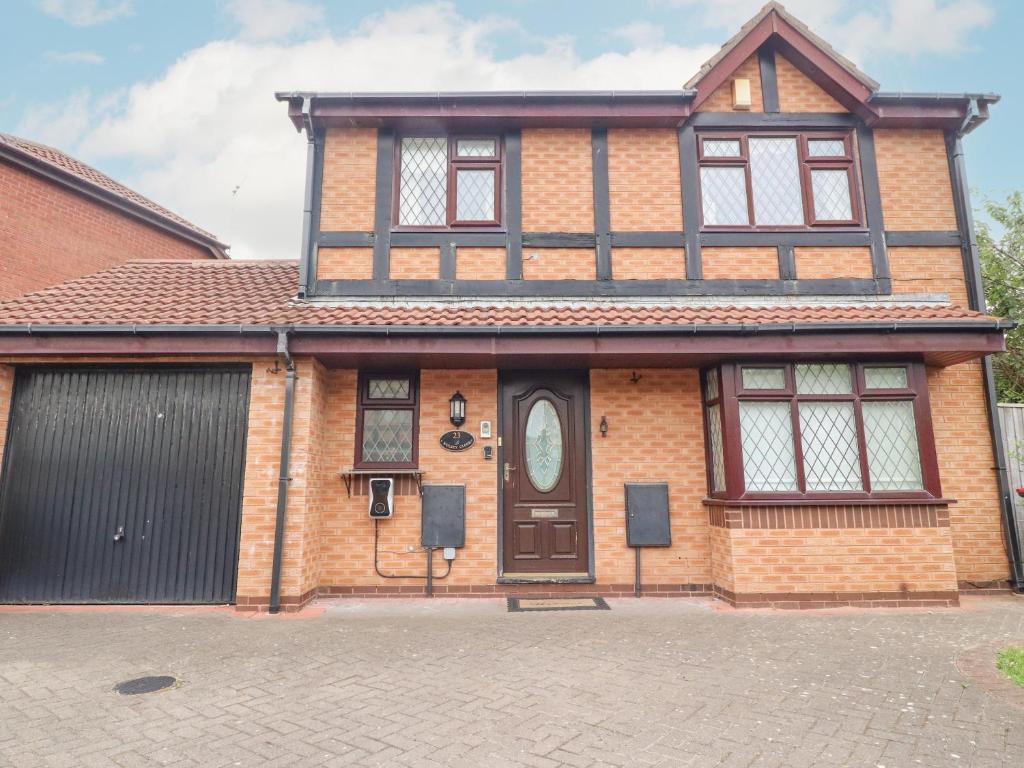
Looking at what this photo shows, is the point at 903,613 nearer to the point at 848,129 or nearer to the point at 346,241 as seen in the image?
the point at 848,129

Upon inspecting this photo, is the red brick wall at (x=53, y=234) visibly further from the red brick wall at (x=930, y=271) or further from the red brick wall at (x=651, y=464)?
the red brick wall at (x=930, y=271)

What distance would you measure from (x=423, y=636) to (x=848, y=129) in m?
7.66

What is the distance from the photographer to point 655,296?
6.75 m

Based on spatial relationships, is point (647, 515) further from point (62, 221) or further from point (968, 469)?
point (62, 221)

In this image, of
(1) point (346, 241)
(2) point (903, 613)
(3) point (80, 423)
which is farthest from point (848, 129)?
(3) point (80, 423)

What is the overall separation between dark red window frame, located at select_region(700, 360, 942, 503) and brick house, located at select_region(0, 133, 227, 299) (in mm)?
9509

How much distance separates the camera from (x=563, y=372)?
21.9 feet

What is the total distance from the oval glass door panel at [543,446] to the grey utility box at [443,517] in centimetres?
88

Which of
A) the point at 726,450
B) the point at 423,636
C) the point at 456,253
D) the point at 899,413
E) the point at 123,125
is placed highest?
the point at 123,125

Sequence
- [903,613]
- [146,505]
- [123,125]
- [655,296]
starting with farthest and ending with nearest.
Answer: [123,125] → [655,296] → [146,505] → [903,613]

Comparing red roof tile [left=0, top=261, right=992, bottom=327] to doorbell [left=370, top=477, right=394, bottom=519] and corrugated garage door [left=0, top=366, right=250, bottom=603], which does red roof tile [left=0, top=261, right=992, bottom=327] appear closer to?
corrugated garage door [left=0, top=366, right=250, bottom=603]

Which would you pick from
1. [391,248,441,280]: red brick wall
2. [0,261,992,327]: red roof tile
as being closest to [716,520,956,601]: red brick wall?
[0,261,992,327]: red roof tile

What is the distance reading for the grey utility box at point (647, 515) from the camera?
626 cm

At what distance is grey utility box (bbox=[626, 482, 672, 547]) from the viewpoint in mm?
6262
